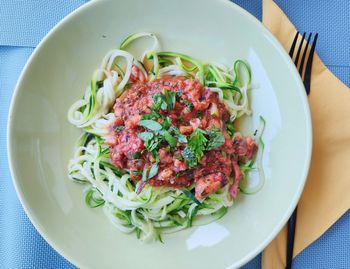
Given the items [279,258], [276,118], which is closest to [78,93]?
[276,118]

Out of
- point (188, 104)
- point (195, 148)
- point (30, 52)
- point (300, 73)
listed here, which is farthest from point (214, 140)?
point (30, 52)

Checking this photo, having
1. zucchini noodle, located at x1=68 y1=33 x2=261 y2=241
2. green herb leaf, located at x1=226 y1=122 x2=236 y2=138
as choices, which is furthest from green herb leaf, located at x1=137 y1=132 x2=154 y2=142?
green herb leaf, located at x1=226 y1=122 x2=236 y2=138

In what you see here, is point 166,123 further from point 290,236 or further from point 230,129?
point 290,236

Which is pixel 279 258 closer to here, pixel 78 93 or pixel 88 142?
pixel 88 142

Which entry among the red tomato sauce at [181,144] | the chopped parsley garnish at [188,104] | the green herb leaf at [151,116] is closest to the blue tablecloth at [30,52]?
the red tomato sauce at [181,144]

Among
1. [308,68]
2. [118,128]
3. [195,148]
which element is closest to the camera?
[195,148]

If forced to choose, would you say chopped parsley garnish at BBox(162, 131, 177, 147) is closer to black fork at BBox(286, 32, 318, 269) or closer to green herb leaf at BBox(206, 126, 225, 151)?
green herb leaf at BBox(206, 126, 225, 151)

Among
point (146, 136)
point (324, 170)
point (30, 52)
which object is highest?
point (30, 52)

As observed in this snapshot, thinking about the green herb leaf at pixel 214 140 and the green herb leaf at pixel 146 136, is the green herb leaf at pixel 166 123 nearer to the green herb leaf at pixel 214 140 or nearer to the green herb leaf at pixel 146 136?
the green herb leaf at pixel 146 136
